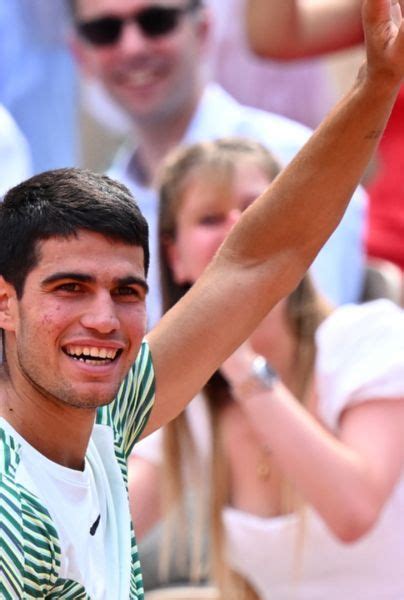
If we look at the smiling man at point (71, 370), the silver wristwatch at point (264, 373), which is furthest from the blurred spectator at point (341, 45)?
the smiling man at point (71, 370)

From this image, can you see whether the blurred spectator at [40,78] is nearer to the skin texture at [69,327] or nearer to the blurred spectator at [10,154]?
the blurred spectator at [10,154]

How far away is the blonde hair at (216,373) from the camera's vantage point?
13.0ft

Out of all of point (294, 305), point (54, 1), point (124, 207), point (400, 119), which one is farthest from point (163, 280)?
point (124, 207)

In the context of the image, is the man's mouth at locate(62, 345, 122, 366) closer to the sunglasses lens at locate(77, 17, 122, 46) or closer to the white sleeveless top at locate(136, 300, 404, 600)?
the white sleeveless top at locate(136, 300, 404, 600)

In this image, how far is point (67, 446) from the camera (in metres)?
Result: 2.26

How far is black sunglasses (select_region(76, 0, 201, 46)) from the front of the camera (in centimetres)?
471

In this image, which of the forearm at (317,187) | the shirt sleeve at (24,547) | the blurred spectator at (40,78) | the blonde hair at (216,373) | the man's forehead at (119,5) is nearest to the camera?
the shirt sleeve at (24,547)

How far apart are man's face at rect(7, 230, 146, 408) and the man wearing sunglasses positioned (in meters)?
2.42

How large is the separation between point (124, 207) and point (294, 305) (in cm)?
179

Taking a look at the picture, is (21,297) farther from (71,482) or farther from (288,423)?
(288,423)

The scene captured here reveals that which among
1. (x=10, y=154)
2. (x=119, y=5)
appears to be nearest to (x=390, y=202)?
(x=119, y=5)

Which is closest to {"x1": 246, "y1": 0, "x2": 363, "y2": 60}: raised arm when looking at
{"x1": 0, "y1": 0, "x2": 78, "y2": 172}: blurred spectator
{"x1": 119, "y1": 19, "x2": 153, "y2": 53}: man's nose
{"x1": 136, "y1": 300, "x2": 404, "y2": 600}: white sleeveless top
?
{"x1": 119, "y1": 19, "x2": 153, "y2": 53}: man's nose

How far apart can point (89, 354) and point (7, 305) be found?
0.51 ft

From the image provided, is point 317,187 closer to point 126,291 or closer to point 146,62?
point 126,291
